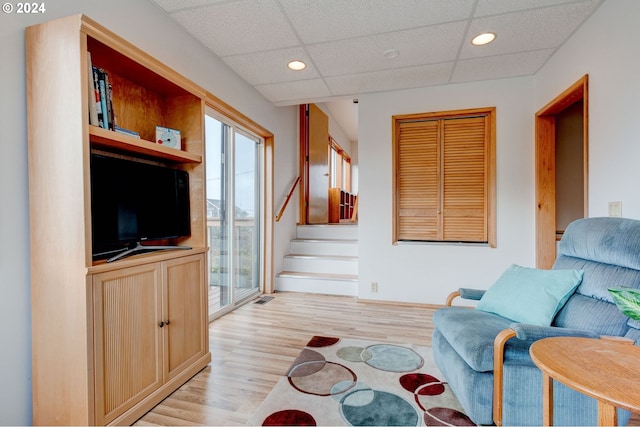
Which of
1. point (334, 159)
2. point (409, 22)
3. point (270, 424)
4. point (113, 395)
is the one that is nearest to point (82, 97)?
point (113, 395)

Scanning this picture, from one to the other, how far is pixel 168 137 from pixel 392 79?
2.42 meters

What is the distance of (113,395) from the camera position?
1.46 meters

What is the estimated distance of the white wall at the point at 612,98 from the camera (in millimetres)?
1789

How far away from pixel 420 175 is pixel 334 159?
4.90 meters

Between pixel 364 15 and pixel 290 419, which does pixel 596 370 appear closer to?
pixel 290 419

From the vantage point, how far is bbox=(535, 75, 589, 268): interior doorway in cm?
257

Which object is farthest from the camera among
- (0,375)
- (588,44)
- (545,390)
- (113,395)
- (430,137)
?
(430,137)

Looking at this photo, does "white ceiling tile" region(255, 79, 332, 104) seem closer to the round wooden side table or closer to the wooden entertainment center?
the wooden entertainment center

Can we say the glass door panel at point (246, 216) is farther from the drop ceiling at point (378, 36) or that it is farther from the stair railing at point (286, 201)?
the drop ceiling at point (378, 36)

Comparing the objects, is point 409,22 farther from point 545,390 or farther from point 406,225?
point 545,390


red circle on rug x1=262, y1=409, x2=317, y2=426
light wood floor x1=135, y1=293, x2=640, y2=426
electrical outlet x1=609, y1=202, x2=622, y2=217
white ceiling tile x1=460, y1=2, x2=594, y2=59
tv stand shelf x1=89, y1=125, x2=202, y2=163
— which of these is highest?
white ceiling tile x1=460, y1=2, x2=594, y2=59

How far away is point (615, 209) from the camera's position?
6.36 ft

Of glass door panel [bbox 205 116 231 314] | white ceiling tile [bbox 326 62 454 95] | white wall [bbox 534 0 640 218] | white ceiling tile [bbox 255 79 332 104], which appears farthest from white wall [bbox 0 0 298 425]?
white wall [bbox 534 0 640 218]

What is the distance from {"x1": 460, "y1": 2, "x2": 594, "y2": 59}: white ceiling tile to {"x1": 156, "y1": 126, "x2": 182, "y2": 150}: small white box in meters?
2.38
